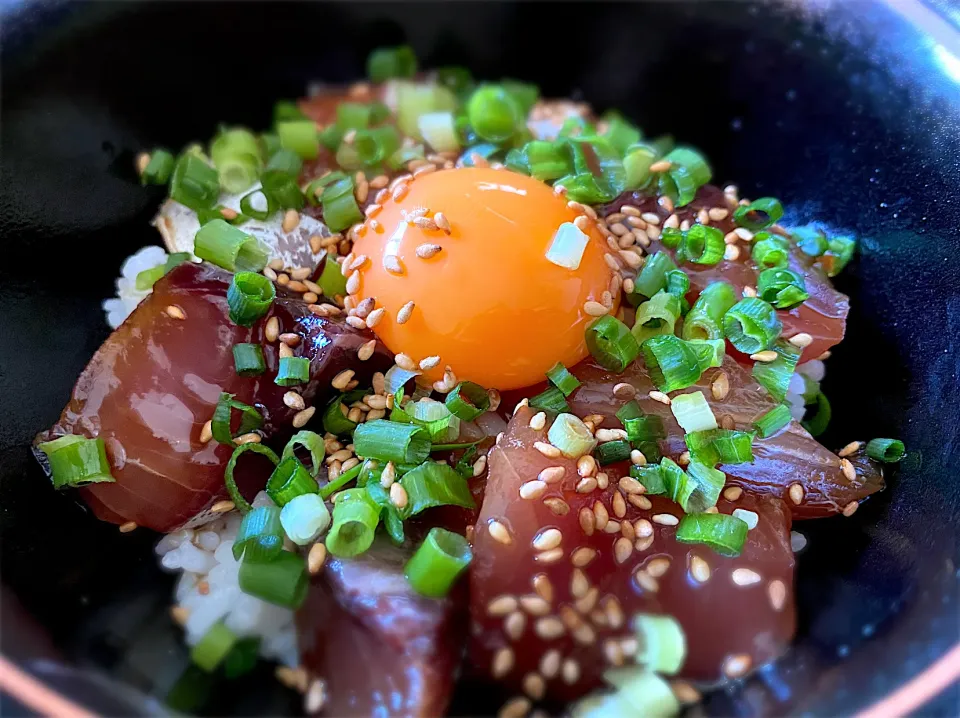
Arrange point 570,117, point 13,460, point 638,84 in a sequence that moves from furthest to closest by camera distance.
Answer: point 638,84 < point 570,117 < point 13,460

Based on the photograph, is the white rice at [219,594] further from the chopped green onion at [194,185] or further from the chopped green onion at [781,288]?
the chopped green onion at [781,288]

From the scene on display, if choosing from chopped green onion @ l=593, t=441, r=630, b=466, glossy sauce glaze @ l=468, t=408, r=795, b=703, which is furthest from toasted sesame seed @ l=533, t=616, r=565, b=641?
chopped green onion @ l=593, t=441, r=630, b=466

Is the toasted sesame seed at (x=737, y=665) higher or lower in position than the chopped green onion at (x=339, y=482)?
higher

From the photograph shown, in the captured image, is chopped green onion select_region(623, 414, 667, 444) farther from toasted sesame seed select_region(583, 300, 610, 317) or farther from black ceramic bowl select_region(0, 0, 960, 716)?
black ceramic bowl select_region(0, 0, 960, 716)

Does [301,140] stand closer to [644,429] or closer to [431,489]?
[431,489]

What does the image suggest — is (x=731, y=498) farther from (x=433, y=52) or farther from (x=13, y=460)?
(x=433, y=52)

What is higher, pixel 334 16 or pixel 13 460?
pixel 334 16

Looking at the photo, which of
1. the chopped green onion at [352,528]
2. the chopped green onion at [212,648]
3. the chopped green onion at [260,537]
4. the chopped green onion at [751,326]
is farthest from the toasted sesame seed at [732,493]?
the chopped green onion at [212,648]

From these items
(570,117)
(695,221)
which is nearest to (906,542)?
(695,221)
